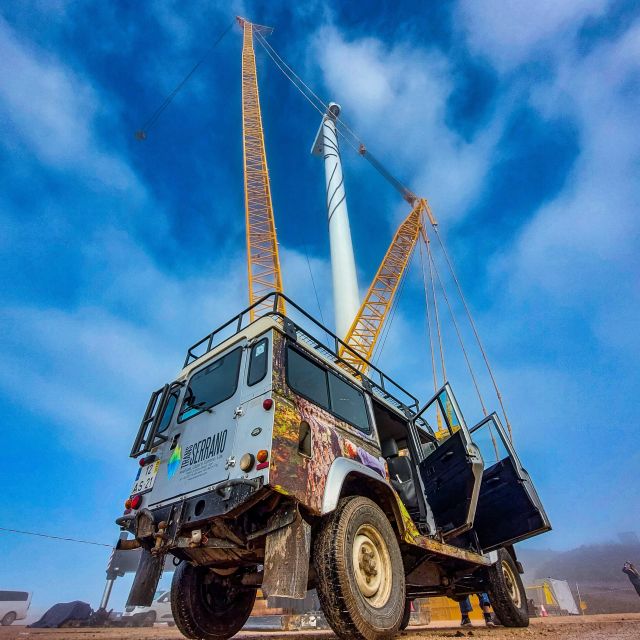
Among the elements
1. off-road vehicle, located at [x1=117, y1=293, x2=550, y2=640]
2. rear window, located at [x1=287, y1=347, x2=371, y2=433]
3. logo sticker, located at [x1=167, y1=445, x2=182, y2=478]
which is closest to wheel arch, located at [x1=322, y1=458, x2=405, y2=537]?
off-road vehicle, located at [x1=117, y1=293, x2=550, y2=640]

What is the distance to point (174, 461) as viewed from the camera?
4195mm

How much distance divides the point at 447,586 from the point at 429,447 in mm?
2112

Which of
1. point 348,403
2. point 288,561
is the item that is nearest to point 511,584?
point 348,403

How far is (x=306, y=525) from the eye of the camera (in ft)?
10.6

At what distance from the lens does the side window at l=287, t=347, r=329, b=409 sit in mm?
4258

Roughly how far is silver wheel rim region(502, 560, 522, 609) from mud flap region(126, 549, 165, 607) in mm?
5381

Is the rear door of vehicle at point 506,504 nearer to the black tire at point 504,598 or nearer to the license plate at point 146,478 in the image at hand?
the black tire at point 504,598

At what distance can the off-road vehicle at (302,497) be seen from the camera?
3246 mm

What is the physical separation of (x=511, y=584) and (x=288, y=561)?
5.57m

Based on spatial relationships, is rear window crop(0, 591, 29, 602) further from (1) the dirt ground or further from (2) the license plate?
(2) the license plate

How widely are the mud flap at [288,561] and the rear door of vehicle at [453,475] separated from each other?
2751 millimetres

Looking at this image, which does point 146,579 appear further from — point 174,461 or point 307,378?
point 307,378

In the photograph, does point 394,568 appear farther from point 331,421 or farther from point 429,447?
point 429,447

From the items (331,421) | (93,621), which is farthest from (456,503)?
(93,621)
